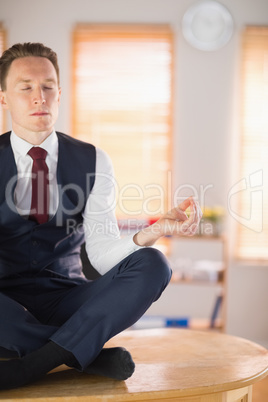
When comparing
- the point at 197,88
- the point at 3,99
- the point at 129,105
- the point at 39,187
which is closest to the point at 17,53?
the point at 3,99

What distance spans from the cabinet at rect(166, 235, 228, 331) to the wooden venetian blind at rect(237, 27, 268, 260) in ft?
1.20

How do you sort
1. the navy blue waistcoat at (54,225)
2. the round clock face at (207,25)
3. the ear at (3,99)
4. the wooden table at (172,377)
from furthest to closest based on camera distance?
1. the round clock face at (207,25)
2. the ear at (3,99)
3. the navy blue waistcoat at (54,225)
4. the wooden table at (172,377)

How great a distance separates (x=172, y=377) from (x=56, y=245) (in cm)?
62

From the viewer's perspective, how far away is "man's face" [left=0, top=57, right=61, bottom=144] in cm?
192

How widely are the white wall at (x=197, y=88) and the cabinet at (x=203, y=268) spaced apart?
0.63 ft

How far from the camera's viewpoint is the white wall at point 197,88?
4211 mm

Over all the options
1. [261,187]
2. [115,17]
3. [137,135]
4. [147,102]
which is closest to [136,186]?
[137,135]

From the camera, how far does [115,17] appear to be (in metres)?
4.21

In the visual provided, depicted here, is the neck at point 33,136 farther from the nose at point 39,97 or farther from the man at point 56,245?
the nose at point 39,97

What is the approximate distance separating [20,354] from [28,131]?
802mm

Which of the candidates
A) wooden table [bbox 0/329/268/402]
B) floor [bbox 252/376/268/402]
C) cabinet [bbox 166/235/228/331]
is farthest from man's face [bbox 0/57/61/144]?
cabinet [bbox 166/235/228/331]

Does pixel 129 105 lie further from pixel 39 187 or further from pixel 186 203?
pixel 186 203

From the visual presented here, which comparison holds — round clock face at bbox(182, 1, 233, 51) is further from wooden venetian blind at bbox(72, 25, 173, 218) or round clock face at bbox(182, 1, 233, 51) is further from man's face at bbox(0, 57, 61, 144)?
man's face at bbox(0, 57, 61, 144)

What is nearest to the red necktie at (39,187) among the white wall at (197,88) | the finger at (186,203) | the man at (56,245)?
the man at (56,245)
